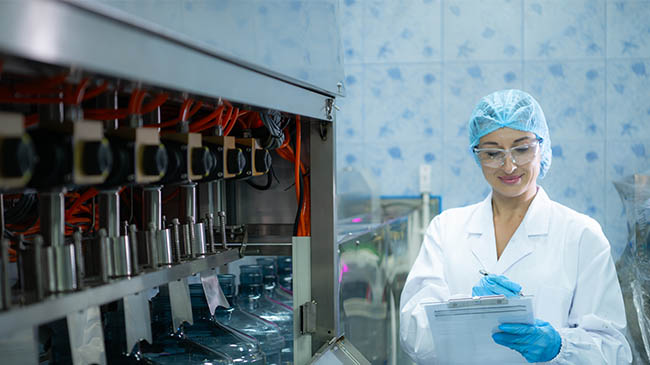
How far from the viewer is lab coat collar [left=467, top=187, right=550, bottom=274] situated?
1735 mm

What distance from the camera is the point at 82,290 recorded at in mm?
671

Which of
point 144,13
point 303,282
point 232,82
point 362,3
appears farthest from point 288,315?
point 362,3

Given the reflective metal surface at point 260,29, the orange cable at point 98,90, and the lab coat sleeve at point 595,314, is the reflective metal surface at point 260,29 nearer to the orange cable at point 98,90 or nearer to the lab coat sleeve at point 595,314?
the orange cable at point 98,90

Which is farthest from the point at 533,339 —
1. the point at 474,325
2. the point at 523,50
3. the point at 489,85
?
the point at 523,50

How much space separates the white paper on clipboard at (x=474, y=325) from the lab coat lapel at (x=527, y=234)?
27 cm

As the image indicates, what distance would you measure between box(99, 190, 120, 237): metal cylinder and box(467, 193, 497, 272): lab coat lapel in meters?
1.27

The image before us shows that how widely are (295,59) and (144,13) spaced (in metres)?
0.45

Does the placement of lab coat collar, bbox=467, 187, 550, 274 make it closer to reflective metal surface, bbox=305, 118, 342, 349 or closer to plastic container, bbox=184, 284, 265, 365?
reflective metal surface, bbox=305, 118, 342, 349

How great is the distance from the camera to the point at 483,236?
1.82 meters

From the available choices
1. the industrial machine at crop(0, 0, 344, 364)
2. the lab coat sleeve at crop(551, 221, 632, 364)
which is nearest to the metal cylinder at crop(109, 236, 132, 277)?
the industrial machine at crop(0, 0, 344, 364)

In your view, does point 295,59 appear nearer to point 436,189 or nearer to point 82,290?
point 82,290

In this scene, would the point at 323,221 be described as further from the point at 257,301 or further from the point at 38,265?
the point at 38,265

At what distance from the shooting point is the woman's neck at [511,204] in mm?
1811

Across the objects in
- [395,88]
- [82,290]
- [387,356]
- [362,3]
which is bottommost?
[387,356]
